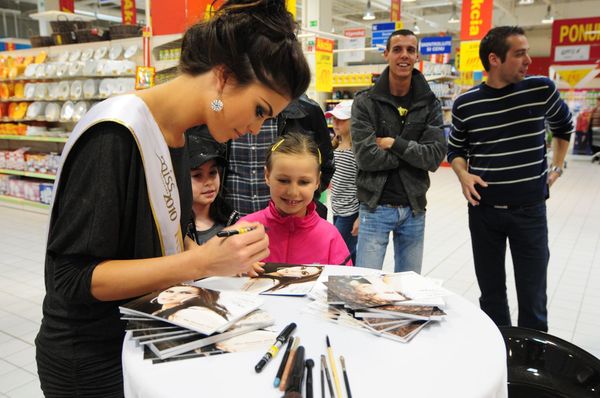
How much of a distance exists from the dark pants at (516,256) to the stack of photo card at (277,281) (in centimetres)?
154

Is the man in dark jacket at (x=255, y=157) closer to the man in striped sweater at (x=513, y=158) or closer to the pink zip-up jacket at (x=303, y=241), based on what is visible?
the pink zip-up jacket at (x=303, y=241)

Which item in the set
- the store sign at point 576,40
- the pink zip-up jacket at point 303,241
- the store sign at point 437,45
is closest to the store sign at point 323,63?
the pink zip-up jacket at point 303,241

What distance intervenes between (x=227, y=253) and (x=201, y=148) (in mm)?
1324

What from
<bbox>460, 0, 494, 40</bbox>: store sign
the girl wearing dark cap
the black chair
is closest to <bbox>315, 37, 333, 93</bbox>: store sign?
<bbox>460, 0, 494, 40</bbox>: store sign

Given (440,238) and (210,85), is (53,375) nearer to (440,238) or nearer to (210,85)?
(210,85)

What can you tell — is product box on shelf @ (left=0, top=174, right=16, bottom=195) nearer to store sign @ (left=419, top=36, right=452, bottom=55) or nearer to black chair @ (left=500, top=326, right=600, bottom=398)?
black chair @ (left=500, top=326, right=600, bottom=398)

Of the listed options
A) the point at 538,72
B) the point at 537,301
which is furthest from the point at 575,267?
the point at 538,72

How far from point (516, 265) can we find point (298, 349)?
213cm

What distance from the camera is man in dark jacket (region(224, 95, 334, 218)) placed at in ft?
8.27

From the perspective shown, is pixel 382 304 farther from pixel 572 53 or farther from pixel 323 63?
pixel 572 53

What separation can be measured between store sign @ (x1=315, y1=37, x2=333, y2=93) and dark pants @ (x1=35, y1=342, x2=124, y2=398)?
6492 mm

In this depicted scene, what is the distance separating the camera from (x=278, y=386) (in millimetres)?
876

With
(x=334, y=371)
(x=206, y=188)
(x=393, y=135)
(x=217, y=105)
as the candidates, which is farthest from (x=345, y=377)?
(x=393, y=135)

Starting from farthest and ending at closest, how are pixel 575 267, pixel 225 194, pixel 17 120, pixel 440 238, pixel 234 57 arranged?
1. pixel 17 120
2. pixel 440 238
3. pixel 575 267
4. pixel 225 194
5. pixel 234 57
